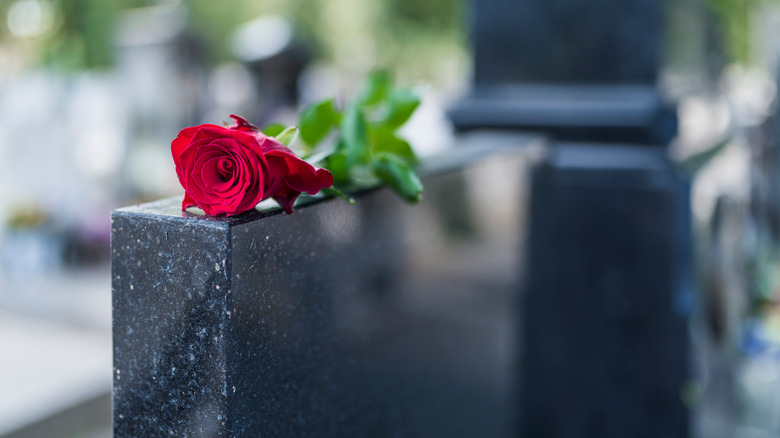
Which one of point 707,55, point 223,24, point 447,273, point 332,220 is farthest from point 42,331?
point 223,24

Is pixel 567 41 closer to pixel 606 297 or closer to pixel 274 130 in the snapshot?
pixel 606 297

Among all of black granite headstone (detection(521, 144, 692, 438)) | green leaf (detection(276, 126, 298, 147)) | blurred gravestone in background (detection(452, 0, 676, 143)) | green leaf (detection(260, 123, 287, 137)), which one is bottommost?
black granite headstone (detection(521, 144, 692, 438))

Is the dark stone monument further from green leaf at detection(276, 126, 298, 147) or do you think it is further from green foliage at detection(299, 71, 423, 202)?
green leaf at detection(276, 126, 298, 147)

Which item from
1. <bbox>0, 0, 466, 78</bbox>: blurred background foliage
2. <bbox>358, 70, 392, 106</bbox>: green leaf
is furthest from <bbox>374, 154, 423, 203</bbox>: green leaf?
<bbox>0, 0, 466, 78</bbox>: blurred background foliage

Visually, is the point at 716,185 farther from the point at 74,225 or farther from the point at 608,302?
the point at 74,225

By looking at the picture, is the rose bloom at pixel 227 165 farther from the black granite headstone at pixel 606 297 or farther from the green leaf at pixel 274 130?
the black granite headstone at pixel 606 297

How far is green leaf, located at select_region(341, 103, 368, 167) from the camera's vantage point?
60.3 inches

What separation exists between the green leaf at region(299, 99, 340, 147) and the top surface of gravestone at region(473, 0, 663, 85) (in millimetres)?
1437

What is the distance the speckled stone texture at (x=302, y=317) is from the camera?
1.09m

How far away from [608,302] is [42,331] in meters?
4.29

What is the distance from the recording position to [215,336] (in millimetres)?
1077

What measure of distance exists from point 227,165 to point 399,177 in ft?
1.75

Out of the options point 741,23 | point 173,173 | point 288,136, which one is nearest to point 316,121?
point 288,136

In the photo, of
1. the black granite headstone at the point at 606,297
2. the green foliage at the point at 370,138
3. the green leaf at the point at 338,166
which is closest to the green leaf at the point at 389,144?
the green foliage at the point at 370,138
